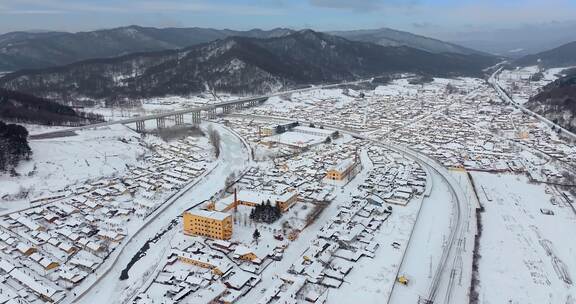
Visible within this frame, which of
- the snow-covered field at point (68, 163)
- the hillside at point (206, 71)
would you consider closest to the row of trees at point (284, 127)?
the snow-covered field at point (68, 163)

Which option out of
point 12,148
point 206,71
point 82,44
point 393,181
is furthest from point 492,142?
point 82,44

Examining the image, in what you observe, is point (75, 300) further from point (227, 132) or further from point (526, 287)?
point (227, 132)

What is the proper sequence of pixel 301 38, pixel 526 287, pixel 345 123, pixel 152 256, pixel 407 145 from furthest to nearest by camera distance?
pixel 301 38 < pixel 345 123 < pixel 407 145 < pixel 152 256 < pixel 526 287

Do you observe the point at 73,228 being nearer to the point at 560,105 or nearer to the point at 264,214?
the point at 264,214

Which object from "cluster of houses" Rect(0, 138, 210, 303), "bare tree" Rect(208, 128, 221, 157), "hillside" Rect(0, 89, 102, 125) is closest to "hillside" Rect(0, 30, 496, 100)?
"hillside" Rect(0, 89, 102, 125)

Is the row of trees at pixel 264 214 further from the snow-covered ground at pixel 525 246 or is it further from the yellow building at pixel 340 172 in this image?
the snow-covered ground at pixel 525 246

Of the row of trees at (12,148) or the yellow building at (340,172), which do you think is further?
the yellow building at (340,172)

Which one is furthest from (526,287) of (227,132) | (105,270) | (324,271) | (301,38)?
(301,38)
